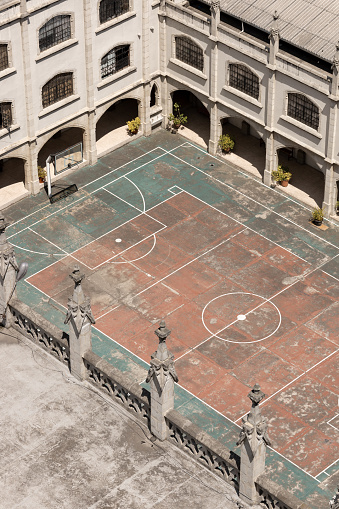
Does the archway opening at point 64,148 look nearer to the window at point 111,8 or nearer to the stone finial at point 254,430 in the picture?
the window at point 111,8

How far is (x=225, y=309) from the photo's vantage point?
96.4 metres

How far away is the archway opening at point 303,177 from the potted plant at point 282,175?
0.73 metres

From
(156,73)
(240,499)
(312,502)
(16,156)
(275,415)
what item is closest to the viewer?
(240,499)

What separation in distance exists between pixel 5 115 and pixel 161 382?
38171mm

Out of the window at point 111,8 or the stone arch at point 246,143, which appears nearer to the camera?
the window at point 111,8

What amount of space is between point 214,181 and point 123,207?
7.99 meters

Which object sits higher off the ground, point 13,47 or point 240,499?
point 13,47

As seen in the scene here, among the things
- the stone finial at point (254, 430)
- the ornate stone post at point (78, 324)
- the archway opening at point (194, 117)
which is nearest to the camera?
the stone finial at point (254, 430)

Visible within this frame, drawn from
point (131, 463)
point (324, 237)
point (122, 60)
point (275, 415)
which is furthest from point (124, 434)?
point (122, 60)

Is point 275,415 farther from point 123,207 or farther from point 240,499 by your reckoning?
point 123,207

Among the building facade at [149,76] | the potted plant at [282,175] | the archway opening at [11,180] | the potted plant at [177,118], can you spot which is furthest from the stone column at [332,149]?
the archway opening at [11,180]

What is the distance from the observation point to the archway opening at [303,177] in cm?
10694

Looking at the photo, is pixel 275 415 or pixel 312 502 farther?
pixel 275 415

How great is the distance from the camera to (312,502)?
78500mm
